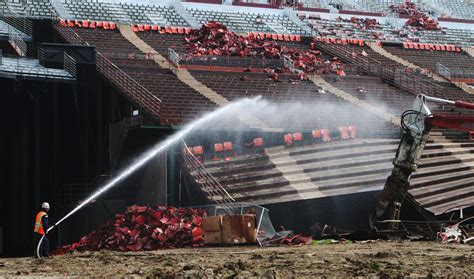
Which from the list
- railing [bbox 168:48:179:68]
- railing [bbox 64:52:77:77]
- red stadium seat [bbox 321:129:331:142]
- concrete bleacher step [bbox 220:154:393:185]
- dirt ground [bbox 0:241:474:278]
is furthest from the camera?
railing [bbox 168:48:179:68]

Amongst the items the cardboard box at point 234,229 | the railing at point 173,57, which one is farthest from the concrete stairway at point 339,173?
the railing at point 173,57

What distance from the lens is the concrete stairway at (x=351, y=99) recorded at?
4497cm

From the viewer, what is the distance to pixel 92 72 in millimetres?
41969

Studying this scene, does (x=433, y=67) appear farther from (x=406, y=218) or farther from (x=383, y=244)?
(x=383, y=244)

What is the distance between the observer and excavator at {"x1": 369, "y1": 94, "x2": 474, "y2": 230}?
27.9 metres

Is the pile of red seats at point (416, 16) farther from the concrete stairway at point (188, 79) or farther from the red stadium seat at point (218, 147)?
the red stadium seat at point (218, 147)

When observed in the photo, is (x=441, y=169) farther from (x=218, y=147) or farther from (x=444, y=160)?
(x=218, y=147)

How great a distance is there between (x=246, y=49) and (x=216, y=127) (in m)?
16.9

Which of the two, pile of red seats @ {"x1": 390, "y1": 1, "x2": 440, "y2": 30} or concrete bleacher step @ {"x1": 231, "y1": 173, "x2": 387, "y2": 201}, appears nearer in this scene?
concrete bleacher step @ {"x1": 231, "y1": 173, "x2": 387, "y2": 201}

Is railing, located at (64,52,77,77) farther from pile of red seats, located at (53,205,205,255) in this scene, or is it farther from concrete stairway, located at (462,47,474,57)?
concrete stairway, located at (462,47,474,57)

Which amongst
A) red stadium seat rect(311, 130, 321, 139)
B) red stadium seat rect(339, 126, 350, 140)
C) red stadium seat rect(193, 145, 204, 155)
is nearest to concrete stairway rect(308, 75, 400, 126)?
red stadium seat rect(339, 126, 350, 140)

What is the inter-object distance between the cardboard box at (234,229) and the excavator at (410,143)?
13.9 feet

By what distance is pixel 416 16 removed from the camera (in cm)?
7538

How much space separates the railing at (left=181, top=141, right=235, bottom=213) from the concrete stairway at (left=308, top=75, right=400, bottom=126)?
40.3 ft
